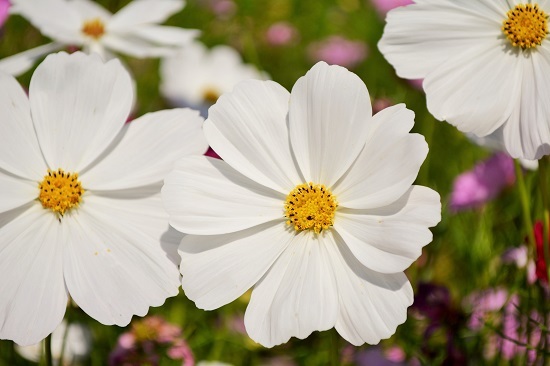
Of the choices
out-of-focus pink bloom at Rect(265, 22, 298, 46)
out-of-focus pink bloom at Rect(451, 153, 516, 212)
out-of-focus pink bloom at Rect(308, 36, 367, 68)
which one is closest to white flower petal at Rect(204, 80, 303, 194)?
out-of-focus pink bloom at Rect(451, 153, 516, 212)

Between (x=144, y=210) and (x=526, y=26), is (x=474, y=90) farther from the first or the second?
(x=144, y=210)

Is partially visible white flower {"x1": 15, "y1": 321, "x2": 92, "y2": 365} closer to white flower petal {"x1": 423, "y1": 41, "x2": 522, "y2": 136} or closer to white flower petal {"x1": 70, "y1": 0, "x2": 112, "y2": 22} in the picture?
white flower petal {"x1": 70, "y1": 0, "x2": 112, "y2": 22}

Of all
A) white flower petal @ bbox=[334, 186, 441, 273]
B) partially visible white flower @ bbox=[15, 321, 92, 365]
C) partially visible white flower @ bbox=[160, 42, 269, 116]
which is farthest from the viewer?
partially visible white flower @ bbox=[160, 42, 269, 116]

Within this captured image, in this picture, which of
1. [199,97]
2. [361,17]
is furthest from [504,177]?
[361,17]

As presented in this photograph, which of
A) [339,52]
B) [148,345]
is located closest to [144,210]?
[148,345]

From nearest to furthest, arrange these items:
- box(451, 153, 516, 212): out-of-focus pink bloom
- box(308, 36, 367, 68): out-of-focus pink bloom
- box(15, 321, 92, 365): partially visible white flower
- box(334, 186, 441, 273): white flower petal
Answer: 1. box(334, 186, 441, 273): white flower petal
2. box(15, 321, 92, 365): partially visible white flower
3. box(451, 153, 516, 212): out-of-focus pink bloom
4. box(308, 36, 367, 68): out-of-focus pink bloom

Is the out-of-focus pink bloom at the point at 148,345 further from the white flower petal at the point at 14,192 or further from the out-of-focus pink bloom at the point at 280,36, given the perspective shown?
the out-of-focus pink bloom at the point at 280,36
